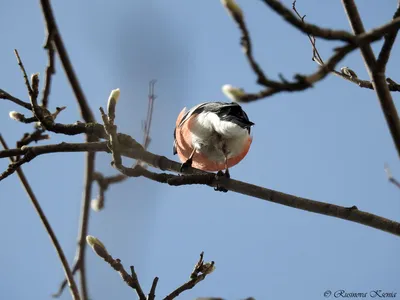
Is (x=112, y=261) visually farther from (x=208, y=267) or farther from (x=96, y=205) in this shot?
(x=96, y=205)

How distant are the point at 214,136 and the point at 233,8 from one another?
2279 mm

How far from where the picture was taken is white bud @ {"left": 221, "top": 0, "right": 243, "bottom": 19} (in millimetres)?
1467

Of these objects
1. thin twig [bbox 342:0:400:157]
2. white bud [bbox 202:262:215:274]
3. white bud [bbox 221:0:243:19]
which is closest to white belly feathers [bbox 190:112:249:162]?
white bud [bbox 202:262:215:274]

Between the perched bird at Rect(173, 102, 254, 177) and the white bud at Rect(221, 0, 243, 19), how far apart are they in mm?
1708

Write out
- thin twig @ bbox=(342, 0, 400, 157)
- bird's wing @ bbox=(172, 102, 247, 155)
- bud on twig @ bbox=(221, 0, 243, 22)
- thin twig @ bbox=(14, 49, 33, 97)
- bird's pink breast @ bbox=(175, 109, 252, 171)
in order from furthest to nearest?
bird's pink breast @ bbox=(175, 109, 252, 171) → bird's wing @ bbox=(172, 102, 247, 155) → thin twig @ bbox=(14, 49, 33, 97) → thin twig @ bbox=(342, 0, 400, 157) → bud on twig @ bbox=(221, 0, 243, 22)

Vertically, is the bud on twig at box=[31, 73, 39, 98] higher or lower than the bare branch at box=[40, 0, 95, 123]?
lower

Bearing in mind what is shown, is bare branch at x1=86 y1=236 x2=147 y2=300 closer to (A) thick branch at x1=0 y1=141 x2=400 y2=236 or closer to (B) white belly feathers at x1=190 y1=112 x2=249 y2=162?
(A) thick branch at x1=0 y1=141 x2=400 y2=236

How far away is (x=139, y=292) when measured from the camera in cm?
234

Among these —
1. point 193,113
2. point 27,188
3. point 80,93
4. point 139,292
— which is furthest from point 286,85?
point 193,113

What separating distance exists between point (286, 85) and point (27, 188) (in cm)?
210

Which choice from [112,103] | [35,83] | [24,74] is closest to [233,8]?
[112,103]

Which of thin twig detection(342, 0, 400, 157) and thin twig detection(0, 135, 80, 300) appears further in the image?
thin twig detection(0, 135, 80, 300)

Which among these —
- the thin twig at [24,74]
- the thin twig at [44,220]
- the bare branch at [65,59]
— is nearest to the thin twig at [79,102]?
the bare branch at [65,59]

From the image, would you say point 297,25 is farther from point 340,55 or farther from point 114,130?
point 114,130
